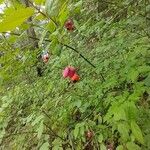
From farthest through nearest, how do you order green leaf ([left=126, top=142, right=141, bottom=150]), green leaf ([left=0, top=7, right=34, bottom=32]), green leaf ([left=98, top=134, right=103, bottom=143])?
green leaf ([left=98, top=134, right=103, bottom=143]) < green leaf ([left=126, top=142, right=141, bottom=150]) < green leaf ([left=0, top=7, right=34, bottom=32])

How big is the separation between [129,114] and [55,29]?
76 centimetres

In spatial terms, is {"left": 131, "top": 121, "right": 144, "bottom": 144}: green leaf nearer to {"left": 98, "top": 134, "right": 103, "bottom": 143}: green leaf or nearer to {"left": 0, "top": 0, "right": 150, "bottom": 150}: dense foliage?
{"left": 0, "top": 0, "right": 150, "bottom": 150}: dense foliage

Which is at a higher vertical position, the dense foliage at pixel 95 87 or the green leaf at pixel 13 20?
the green leaf at pixel 13 20

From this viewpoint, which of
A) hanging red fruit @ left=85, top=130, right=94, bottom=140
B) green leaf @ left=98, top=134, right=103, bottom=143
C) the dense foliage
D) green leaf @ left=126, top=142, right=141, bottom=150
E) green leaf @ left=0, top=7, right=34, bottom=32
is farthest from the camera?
hanging red fruit @ left=85, top=130, right=94, bottom=140

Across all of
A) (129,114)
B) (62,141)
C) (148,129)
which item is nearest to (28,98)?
(62,141)

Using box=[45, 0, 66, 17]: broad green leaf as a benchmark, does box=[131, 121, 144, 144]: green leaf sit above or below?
below

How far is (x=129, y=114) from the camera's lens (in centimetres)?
169

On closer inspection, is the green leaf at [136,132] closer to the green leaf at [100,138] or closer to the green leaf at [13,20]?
the green leaf at [100,138]

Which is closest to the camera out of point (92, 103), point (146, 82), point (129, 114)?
point (129, 114)

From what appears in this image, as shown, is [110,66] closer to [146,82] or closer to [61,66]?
[146,82]

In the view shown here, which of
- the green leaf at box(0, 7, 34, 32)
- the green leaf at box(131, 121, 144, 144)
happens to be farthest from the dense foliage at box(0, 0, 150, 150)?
the green leaf at box(0, 7, 34, 32)

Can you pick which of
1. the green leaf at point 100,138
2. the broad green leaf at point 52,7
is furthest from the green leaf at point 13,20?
the green leaf at point 100,138

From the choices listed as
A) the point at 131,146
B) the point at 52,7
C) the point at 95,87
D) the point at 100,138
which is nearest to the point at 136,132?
the point at 131,146

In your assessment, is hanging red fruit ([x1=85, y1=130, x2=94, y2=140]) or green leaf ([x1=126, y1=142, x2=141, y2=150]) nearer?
green leaf ([x1=126, y1=142, x2=141, y2=150])
